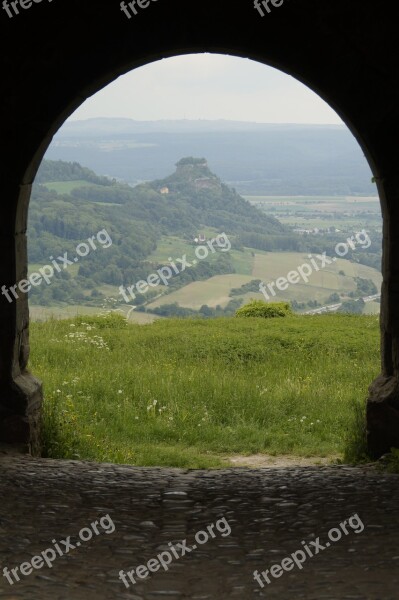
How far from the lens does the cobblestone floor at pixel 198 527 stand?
3.62 m

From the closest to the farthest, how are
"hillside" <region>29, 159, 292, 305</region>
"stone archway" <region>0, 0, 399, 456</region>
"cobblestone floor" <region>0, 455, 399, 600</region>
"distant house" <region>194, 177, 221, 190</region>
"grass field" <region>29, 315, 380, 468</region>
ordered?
"cobblestone floor" <region>0, 455, 399, 600</region> < "stone archway" <region>0, 0, 399, 456</region> < "grass field" <region>29, 315, 380, 468</region> < "hillside" <region>29, 159, 292, 305</region> < "distant house" <region>194, 177, 221, 190</region>

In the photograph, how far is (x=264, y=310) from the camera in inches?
584

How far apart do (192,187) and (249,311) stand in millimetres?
29065

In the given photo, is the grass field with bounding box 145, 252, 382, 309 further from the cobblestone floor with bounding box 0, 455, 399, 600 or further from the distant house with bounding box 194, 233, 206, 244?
the cobblestone floor with bounding box 0, 455, 399, 600

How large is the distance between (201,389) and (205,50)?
155 inches


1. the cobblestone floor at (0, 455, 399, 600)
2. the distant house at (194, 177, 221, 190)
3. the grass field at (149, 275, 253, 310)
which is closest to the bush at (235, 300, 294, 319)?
the cobblestone floor at (0, 455, 399, 600)

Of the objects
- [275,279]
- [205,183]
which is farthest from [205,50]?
[205,183]

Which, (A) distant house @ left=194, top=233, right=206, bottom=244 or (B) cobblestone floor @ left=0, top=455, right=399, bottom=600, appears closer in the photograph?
(B) cobblestone floor @ left=0, top=455, right=399, bottom=600

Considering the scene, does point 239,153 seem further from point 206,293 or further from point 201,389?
point 201,389

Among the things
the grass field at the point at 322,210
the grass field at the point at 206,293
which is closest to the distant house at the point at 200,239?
the grass field at the point at 206,293

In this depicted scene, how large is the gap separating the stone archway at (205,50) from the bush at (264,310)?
8904 millimetres

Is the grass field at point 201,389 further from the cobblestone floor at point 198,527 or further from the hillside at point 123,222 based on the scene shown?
the hillside at point 123,222

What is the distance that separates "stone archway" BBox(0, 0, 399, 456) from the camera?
560 cm

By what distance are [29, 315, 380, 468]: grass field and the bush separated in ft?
5.18
